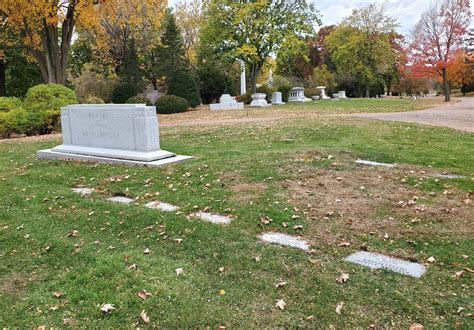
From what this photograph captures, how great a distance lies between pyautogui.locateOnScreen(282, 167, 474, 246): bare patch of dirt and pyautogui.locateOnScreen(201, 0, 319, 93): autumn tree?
2514 cm

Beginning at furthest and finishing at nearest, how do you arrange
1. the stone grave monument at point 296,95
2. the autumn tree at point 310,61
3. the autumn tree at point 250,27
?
the autumn tree at point 310,61, the stone grave monument at point 296,95, the autumn tree at point 250,27

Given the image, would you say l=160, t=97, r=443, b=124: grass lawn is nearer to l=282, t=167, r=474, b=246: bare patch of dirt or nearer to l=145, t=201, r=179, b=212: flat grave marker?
l=282, t=167, r=474, b=246: bare patch of dirt

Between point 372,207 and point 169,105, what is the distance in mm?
20598

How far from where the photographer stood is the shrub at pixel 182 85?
87.8 feet

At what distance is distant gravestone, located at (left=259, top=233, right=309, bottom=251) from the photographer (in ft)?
12.7

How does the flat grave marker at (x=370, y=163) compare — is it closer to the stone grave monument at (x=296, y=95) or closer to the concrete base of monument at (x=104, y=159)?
the concrete base of monument at (x=104, y=159)

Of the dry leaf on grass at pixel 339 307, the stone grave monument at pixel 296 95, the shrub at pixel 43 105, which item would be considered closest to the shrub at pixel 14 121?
the shrub at pixel 43 105

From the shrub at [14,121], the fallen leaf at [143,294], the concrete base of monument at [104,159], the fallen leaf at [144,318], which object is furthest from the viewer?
the shrub at [14,121]

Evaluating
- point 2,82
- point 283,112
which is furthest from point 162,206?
point 2,82

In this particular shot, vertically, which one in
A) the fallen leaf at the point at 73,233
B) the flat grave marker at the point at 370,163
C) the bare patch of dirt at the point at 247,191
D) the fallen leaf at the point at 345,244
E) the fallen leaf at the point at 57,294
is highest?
the flat grave marker at the point at 370,163

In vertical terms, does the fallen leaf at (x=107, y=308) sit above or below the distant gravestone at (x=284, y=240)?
below

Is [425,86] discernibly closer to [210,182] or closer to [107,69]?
[107,69]

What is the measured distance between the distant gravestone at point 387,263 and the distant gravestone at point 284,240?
0.47m

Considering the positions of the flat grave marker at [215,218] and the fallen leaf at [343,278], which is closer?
the fallen leaf at [343,278]
